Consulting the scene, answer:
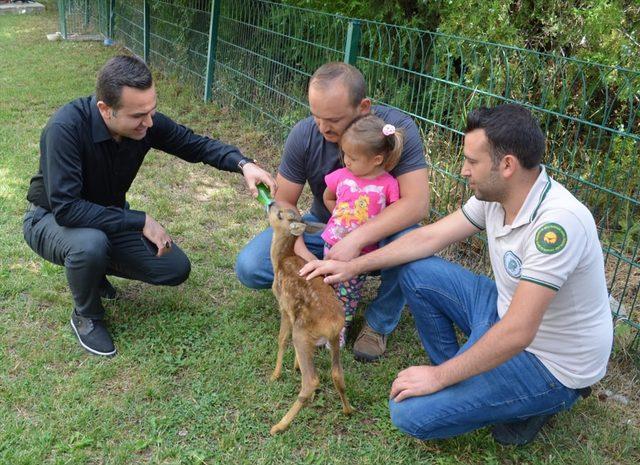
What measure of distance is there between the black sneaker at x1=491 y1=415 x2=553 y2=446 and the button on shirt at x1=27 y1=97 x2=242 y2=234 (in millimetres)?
2293

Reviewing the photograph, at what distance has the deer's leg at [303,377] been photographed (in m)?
2.95

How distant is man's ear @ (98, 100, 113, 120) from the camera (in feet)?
11.0

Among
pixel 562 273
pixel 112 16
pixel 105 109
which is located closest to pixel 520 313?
pixel 562 273

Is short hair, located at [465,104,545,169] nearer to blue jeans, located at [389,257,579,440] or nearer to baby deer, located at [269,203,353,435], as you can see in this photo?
blue jeans, located at [389,257,579,440]

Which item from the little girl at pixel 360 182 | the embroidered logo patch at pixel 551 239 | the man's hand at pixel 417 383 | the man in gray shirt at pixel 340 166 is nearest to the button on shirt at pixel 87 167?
the man in gray shirt at pixel 340 166

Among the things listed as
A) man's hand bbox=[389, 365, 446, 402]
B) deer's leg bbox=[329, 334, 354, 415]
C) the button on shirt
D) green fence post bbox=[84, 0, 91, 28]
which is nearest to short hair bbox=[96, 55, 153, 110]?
the button on shirt

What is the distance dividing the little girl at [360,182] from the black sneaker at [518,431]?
1110 mm

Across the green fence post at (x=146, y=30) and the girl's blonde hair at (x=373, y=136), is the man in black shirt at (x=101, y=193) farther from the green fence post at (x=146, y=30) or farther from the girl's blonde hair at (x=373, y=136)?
the green fence post at (x=146, y=30)

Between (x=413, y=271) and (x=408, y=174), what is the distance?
609 millimetres

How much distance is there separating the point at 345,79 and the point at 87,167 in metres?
1.64

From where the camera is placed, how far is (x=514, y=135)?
2555 mm

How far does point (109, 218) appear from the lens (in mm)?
3461

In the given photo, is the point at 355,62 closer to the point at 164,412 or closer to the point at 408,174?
the point at 408,174

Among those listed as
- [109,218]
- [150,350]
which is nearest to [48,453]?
[150,350]
